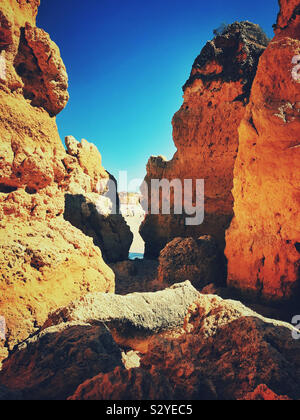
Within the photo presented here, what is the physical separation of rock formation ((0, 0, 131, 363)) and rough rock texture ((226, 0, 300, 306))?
9.48ft

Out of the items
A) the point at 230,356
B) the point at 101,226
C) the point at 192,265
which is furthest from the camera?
the point at 101,226

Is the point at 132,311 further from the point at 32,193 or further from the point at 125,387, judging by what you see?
the point at 32,193

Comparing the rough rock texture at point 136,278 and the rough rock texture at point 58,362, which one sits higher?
the rough rock texture at point 58,362

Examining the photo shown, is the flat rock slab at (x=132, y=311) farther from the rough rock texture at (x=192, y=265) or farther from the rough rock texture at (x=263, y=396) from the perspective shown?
the rough rock texture at (x=192, y=265)

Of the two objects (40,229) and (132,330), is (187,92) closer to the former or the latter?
(40,229)

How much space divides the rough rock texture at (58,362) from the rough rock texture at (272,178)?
340 cm

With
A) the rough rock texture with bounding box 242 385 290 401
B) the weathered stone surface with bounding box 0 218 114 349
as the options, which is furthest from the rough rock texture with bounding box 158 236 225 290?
the rough rock texture with bounding box 242 385 290 401

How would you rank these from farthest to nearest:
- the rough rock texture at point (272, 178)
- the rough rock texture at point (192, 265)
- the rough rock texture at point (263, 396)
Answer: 1. the rough rock texture at point (192, 265)
2. the rough rock texture at point (272, 178)
3. the rough rock texture at point (263, 396)

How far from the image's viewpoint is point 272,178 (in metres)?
3.94

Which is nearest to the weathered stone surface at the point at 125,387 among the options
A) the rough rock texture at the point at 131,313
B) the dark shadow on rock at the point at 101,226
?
the rough rock texture at the point at 131,313

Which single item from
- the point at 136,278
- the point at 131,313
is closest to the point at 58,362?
the point at 131,313

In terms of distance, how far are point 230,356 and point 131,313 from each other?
1222mm

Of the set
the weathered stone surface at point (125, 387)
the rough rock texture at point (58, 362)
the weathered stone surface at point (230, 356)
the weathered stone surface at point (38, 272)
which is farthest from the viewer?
the weathered stone surface at point (38, 272)

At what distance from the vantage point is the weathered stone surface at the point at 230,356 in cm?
166
